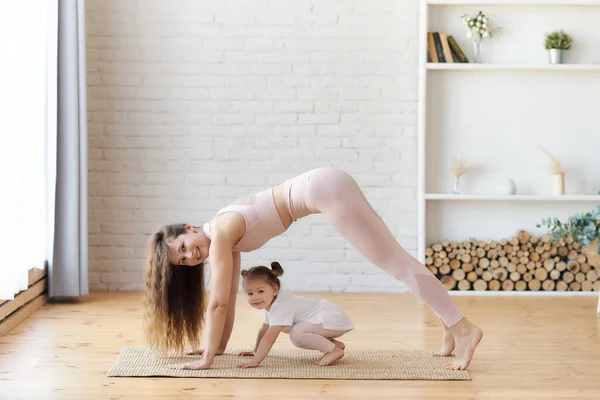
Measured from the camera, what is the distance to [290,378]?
3365 mm

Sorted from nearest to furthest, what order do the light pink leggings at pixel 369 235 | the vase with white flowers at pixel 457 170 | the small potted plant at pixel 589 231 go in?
the light pink leggings at pixel 369 235
the small potted plant at pixel 589 231
the vase with white flowers at pixel 457 170

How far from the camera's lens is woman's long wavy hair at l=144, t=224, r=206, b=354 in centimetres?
350

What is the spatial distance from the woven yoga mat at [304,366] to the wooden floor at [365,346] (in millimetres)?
58

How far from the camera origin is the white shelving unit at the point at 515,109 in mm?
5441

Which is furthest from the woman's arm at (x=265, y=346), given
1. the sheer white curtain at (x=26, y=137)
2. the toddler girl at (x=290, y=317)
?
the sheer white curtain at (x=26, y=137)

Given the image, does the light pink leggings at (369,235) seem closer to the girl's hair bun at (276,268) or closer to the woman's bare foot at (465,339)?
the woman's bare foot at (465,339)

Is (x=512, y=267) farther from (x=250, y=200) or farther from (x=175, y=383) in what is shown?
(x=175, y=383)

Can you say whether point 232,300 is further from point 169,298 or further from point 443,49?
point 443,49

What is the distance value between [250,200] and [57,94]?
192 centimetres

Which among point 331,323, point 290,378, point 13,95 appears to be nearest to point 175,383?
point 290,378

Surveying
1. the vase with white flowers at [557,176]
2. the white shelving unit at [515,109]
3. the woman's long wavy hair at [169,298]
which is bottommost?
the woman's long wavy hair at [169,298]

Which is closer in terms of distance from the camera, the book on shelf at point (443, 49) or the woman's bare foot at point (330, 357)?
the woman's bare foot at point (330, 357)

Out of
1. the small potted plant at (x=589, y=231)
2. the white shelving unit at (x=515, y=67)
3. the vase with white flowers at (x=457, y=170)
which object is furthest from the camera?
the vase with white flowers at (x=457, y=170)

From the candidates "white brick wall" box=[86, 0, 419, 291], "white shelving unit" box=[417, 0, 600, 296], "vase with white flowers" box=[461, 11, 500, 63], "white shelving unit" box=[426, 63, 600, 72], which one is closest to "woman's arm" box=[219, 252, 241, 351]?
"white brick wall" box=[86, 0, 419, 291]
